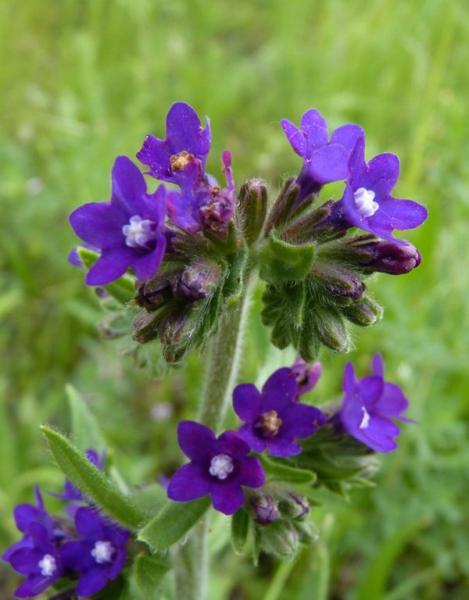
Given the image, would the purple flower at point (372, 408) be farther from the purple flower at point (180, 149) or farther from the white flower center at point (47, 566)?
the white flower center at point (47, 566)

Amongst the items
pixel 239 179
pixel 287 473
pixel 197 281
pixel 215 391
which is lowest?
pixel 287 473

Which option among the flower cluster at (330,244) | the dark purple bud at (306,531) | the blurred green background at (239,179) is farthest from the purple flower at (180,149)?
the dark purple bud at (306,531)

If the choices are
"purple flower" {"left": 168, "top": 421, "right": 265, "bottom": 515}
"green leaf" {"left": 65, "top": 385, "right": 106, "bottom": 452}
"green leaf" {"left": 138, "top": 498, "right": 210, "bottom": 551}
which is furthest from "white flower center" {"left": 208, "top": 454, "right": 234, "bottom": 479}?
"green leaf" {"left": 65, "top": 385, "right": 106, "bottom": 452}

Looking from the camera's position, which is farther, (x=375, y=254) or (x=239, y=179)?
(x=239, y=179)

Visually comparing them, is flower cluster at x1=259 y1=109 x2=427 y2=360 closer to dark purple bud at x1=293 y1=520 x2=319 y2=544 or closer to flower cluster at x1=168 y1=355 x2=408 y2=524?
flower cluster at x1=168 y1=355 x2=408 y2=524

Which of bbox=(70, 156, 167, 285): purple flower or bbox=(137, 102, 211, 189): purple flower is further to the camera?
bbox=(137, 102, 211, 189): purple flower

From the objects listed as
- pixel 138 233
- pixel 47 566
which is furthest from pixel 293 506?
pixel 138 233

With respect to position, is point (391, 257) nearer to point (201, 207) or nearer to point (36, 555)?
point (201, 207)

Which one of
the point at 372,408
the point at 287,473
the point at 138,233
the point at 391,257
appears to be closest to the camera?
the point at 138,233

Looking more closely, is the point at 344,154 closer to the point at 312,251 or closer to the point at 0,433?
the point at 312,251
